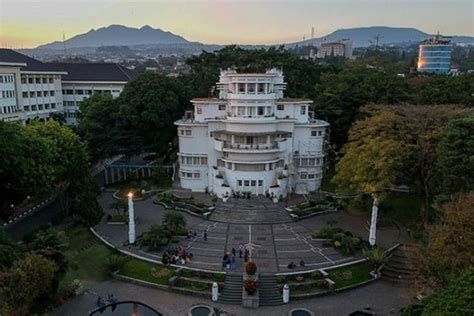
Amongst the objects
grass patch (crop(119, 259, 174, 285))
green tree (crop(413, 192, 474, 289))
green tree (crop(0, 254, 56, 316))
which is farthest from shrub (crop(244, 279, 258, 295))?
green tree (crop(0, 254, 56, 316))

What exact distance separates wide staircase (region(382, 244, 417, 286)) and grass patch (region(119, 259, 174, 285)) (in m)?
14.5

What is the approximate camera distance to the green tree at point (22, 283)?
59.4 ft

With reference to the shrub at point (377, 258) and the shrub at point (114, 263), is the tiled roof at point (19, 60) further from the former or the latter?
the shrub at point (377, 258)

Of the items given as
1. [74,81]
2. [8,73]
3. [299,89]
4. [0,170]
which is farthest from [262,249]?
[74,81]

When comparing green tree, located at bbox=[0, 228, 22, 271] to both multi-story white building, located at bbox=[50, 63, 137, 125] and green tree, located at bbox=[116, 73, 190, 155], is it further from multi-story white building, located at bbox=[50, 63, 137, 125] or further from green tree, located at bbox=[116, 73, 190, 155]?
multi-story white building, located at bbox=[50, 63, 137, 125]

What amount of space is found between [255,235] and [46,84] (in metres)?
49.6

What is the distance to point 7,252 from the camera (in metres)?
19.8

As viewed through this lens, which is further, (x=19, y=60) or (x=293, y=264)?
(x=19, y=60)

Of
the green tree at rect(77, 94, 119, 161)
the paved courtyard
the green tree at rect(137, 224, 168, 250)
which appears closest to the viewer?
the paved courtyard

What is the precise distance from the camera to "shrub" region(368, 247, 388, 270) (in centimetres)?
2666

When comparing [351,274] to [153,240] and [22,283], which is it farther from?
[22,283]

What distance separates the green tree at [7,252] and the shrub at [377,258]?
21.4 meters

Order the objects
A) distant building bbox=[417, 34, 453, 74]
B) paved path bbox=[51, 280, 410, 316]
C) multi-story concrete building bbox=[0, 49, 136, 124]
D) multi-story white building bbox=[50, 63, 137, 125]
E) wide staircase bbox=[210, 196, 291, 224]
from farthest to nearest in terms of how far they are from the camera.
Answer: distant building bbox=[417, 34, 453, 74], multi-story white building bbox=[50, 63, 137, 125], multi-story concrete building bbox=[0, 49, 136, 124], wide staircase bbox=[210, 196, 291, 224], paved path bbox=[51, 280, 410, 316]

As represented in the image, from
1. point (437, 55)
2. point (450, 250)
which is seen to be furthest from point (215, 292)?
point (437, 55)
